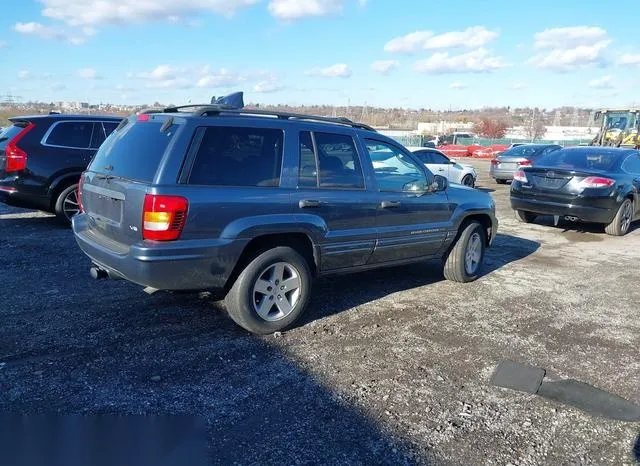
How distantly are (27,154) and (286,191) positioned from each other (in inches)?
221

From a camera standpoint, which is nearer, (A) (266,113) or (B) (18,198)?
(A) (266,113)

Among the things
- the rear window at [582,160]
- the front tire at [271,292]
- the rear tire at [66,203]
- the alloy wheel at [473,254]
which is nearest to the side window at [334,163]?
the front tire at [271,292]

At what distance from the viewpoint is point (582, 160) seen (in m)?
10.3

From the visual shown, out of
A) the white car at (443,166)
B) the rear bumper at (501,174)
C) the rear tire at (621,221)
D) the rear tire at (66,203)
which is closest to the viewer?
the rear tire at (66,203)

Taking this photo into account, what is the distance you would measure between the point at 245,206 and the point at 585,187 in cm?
743

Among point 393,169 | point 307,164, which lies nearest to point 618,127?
point 393,169

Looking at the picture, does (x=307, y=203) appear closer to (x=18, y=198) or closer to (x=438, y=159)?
(x=18, y=198)

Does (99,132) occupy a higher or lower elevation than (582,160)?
lower

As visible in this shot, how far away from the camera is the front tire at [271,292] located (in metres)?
4.46

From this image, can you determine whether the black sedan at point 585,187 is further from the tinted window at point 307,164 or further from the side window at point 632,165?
the tinted window at point 307,164

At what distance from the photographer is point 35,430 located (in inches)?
122

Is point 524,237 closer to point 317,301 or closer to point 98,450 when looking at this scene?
point 317,301

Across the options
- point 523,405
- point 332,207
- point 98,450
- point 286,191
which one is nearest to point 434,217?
point 332,207

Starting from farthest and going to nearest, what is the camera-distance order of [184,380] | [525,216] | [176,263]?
[525,216]
[176,263]
[184,380]
